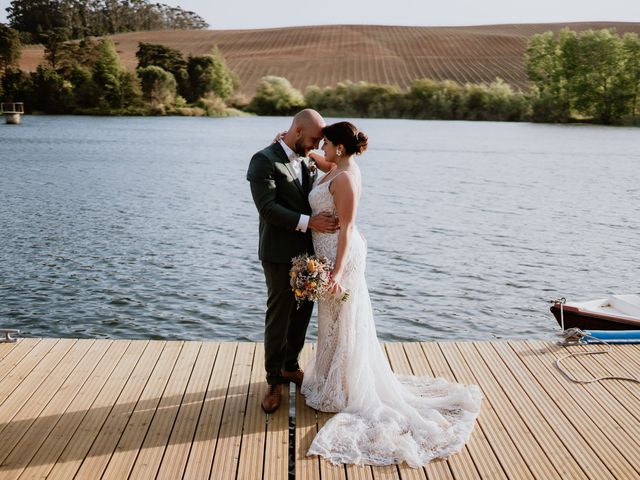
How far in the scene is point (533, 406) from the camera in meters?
4.60

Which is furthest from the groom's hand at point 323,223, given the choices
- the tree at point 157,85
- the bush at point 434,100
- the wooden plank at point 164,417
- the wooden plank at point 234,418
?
the tree at point 157,85

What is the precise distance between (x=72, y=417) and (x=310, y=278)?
1.67m

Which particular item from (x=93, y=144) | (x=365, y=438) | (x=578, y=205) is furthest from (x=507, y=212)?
(x=93, y=144)

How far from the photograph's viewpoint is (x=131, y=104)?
2827 inches

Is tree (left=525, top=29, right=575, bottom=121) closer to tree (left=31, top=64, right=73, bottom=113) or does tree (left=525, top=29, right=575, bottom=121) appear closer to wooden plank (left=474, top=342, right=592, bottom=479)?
tree (left=31, top=64, right=73, bottom=113)

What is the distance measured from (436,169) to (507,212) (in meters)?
9.95

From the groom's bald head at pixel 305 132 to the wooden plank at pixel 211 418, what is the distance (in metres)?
1.69

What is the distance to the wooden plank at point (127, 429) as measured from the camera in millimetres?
3734

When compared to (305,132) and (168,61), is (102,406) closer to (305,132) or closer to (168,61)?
(305,132)

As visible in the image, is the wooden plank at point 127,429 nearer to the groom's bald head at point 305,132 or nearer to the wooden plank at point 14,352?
the wooden plank at point 14,352

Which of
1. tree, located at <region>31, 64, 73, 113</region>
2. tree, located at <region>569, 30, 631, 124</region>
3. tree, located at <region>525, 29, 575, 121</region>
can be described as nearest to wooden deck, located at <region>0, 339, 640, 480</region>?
tree, located at <region>569, 30, 631, 124</region>

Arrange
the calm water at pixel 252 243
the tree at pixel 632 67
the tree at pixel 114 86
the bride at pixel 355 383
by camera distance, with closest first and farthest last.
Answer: the bride at pixel 355 383 → the calm water at pixel 252 243 → the tree at pixel 632 67 → the tree at pixel 114 86

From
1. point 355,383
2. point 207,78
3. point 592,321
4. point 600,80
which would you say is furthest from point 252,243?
point 207,78

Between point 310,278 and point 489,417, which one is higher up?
point 310,278
